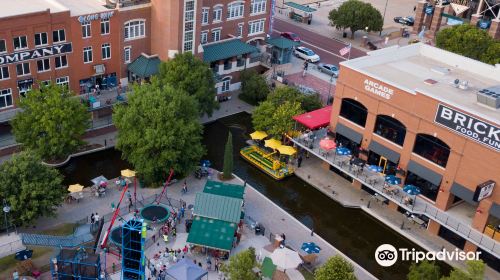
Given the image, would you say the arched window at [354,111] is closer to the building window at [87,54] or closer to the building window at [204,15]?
the building window at [204,15]

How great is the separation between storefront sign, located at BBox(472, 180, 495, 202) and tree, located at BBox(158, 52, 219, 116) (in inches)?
1205

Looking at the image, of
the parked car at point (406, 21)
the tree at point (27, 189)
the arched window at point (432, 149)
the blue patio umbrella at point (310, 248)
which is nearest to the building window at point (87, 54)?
the tree at point (27, 189)

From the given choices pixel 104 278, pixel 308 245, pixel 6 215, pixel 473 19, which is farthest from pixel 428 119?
pixel 473 19

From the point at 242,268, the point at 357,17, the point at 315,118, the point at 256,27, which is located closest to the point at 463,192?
the point at 315,118

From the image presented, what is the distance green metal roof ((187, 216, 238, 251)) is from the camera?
4600 cm

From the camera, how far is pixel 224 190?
51.0m

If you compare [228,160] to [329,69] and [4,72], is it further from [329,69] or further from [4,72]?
[329,69]

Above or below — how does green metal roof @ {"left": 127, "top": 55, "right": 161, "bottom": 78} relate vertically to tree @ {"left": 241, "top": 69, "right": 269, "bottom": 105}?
above

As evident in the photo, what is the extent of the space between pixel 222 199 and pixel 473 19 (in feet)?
242

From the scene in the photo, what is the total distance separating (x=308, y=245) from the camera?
46.8 metres

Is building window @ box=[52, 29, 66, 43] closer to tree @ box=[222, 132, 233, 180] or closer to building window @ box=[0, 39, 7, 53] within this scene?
building window @ box=[0, 39, 7, 53]

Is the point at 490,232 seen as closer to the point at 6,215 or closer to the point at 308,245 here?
the point at 308,245

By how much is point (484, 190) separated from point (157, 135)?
29069mm

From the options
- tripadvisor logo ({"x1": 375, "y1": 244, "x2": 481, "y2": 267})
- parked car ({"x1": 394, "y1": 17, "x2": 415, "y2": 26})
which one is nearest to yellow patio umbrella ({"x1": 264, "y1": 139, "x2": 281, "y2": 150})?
tripadvisor logo ({"x1": 375, "y1": 244, "x2": 481, "y2": 267})
